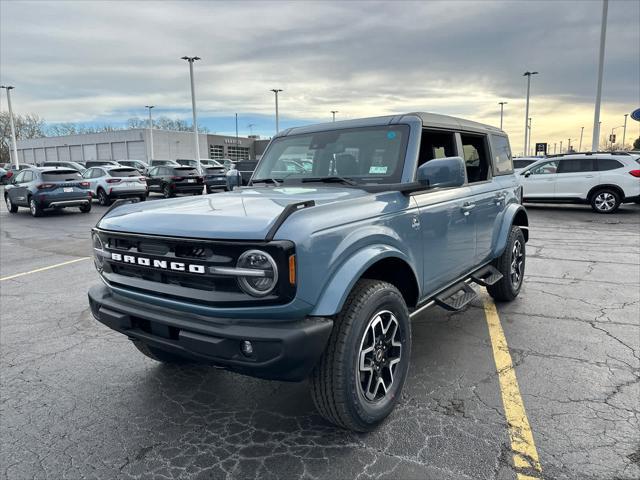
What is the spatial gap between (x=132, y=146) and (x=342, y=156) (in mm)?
73327

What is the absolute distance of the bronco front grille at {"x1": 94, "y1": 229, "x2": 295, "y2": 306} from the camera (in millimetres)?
2324

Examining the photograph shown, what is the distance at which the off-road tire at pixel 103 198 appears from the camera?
1968cm

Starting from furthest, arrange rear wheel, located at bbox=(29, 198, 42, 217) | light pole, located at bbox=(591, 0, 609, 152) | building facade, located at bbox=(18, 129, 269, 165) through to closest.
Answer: building facade, located at bbox=(18, 129, 269, 165)
light pole, located at bbox=(591, 0, 609, 152)
rear wheel, located at bbox=(29, 198, 42, 217)

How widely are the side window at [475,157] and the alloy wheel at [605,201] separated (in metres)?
11.9

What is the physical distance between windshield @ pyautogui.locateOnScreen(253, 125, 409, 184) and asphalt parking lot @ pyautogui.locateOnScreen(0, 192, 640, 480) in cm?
164

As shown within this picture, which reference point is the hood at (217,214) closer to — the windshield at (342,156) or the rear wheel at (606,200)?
the windshield at (342,156)

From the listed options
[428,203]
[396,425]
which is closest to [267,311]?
[396,425]

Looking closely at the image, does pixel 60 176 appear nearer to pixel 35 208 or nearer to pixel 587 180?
pixel 35 208

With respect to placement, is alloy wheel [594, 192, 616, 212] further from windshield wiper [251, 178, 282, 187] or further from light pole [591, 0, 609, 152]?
windshield wiper [251, 178, 282, 187]

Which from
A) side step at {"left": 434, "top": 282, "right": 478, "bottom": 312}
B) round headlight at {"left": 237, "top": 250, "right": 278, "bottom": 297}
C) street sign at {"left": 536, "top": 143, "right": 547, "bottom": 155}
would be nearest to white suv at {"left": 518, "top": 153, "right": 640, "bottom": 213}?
side step at {"left": 434, "top": 282, "right": 478, "bottom": 312}

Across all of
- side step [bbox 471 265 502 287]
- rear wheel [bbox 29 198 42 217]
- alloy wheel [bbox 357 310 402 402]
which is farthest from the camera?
rear wheel [bbox 29 198 42 217]

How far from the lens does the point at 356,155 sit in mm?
3744

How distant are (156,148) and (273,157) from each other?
7037cm

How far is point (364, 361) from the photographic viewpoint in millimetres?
2783
